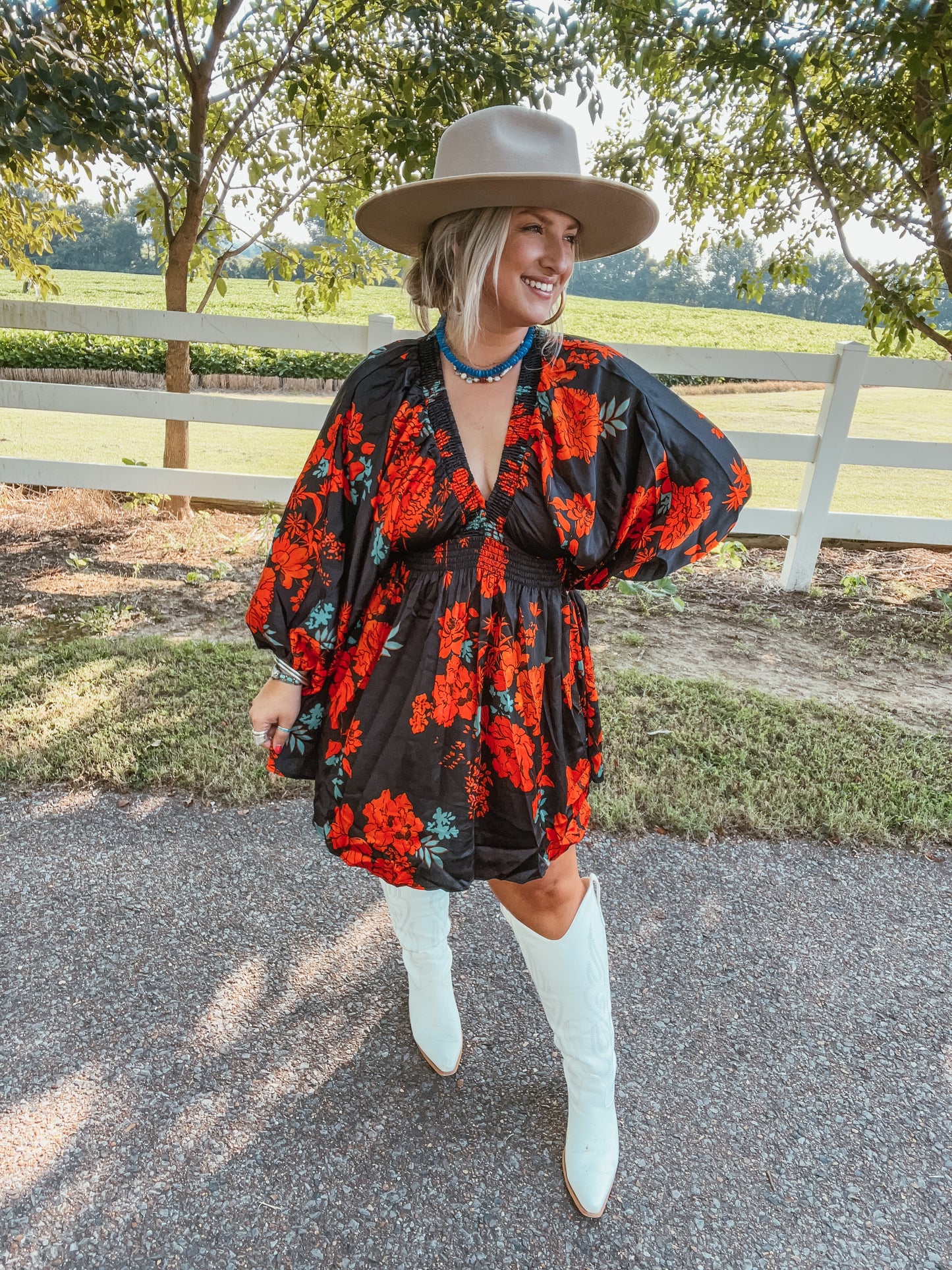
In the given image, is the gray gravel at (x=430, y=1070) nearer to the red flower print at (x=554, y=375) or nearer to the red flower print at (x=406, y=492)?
the red flower print at (x=406, y=492)

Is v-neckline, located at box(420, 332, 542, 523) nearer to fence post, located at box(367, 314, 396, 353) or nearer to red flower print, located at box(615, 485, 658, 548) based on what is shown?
red flower print, located at box(615, 485, 658, 548)

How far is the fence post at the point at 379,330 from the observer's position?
4707 millimetres

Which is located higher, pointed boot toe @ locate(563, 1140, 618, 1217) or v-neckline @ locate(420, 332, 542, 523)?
v-neckline @ locate(420, 332, 542, 523)

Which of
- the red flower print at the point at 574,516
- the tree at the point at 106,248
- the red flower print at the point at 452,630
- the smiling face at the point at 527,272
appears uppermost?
the tree at the point at 106,248

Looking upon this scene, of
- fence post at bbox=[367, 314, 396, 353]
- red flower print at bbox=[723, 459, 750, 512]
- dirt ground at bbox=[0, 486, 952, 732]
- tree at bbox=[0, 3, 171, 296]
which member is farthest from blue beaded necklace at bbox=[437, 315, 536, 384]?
fence post at bbox=[367, 314, 396, 353]

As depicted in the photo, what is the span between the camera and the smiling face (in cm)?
139

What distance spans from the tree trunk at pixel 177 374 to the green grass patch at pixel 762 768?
3.68 m

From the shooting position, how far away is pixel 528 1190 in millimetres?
1555

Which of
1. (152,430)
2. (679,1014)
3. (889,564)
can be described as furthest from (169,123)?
(152,430)

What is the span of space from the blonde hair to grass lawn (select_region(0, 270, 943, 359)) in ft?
66.7

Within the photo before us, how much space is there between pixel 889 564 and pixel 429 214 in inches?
213

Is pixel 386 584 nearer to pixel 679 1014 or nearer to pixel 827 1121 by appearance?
pixel 679 1014

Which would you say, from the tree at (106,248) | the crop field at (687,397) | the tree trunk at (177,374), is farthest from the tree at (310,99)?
the tree at (106,248)

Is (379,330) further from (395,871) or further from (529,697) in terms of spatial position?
(395,871)
